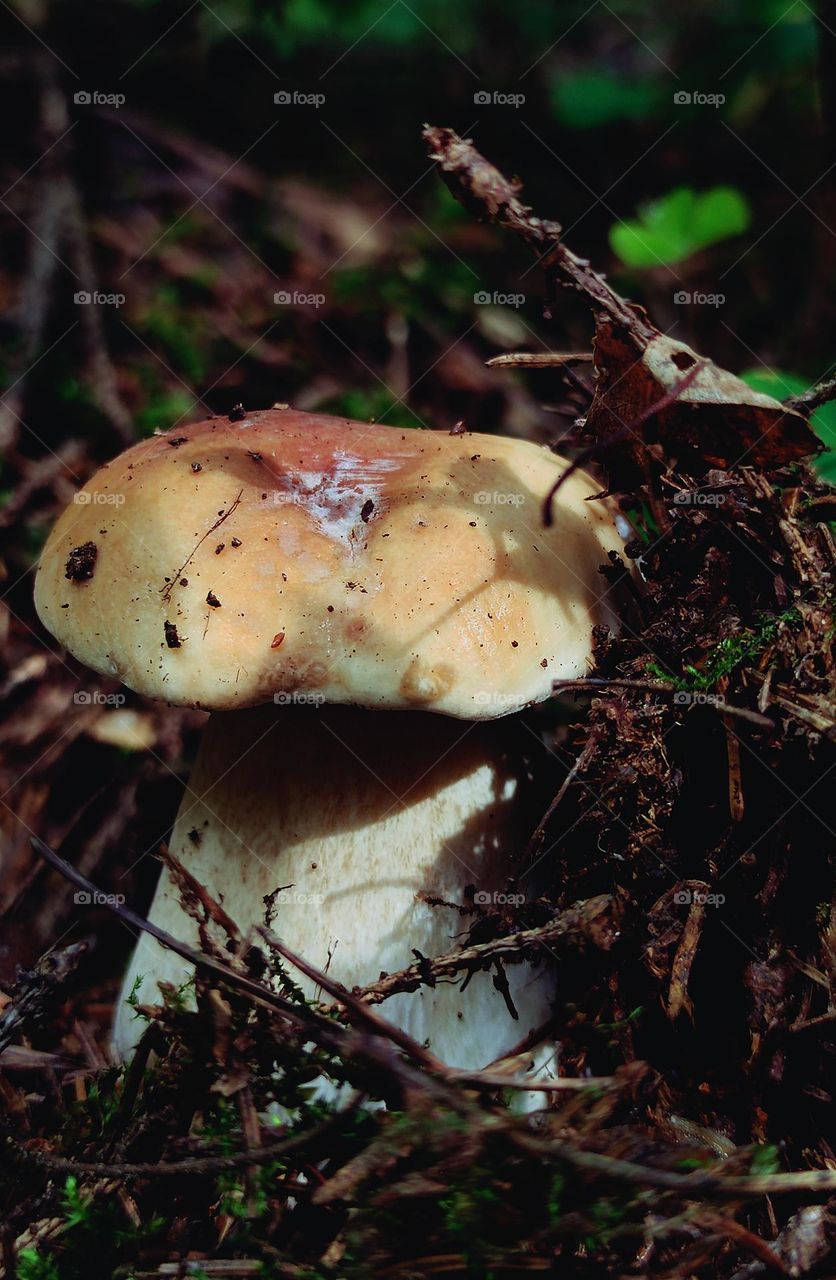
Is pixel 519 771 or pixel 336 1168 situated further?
pixel 519 771

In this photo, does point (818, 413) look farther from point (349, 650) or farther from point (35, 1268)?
point (35, 1268)

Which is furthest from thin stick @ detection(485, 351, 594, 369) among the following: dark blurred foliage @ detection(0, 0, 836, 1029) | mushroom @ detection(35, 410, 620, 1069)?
dark blurred foliage @ detection(0, 0, 836, 1029)

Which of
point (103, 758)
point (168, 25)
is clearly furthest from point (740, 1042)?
point (168, 25)

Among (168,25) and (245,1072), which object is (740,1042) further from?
(168,25)

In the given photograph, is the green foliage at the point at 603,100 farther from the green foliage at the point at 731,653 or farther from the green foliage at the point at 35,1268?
the green foliage at the point at 35,1268

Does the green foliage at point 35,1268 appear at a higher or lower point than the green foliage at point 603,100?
lower

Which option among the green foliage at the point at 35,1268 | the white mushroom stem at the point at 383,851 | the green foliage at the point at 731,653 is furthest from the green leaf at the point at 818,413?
the green foliage at the point at 35,1268

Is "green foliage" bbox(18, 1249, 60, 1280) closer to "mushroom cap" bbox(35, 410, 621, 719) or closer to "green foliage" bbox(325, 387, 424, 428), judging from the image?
"mushroom cap" bbox(35, 410, 621, 719)

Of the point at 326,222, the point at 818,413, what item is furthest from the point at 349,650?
the point at 326,222
